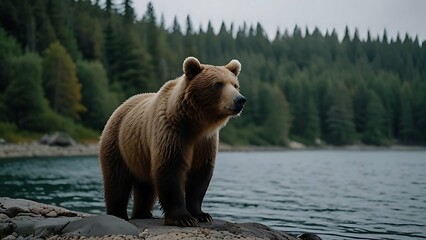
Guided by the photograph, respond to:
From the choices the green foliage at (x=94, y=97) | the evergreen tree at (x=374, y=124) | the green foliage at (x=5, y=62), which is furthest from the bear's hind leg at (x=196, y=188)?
the evergreen tree at (x=374, y=124)

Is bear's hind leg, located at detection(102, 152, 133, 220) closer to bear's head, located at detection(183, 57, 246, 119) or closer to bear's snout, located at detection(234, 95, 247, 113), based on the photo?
bear's head, located at detection(183, 57, 246, 119)

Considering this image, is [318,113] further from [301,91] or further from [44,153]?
[44,153]

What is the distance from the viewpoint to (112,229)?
21.8 ft

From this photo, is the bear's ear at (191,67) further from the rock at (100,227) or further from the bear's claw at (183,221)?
the rock at (100,227)

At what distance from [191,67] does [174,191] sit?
5.12 ft

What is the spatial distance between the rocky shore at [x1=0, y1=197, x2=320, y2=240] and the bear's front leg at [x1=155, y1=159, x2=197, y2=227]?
0.45 feet

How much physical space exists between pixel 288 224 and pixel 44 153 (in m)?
38.0

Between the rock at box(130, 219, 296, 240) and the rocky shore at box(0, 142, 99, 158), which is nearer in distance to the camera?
the rock at box(130, 219, 296, 240)

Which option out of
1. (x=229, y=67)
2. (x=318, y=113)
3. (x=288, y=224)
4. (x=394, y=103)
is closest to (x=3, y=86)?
(x=288, y=224)

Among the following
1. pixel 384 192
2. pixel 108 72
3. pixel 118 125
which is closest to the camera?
pixel 118 125

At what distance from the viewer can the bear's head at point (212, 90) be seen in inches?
263

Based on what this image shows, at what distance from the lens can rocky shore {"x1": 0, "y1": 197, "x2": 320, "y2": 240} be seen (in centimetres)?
658

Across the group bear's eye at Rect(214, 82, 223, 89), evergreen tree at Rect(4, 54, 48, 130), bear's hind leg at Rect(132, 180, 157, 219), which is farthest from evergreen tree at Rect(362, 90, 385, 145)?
bear's eye at Rect(214, 82, 223, 89)

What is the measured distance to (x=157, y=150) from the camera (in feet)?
22.9
